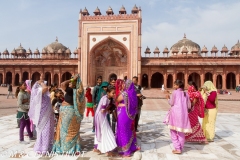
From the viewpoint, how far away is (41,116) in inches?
160

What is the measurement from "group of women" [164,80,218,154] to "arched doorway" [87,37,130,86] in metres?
23.9

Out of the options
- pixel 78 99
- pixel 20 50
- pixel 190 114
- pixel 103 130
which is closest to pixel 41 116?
pixel 78 99

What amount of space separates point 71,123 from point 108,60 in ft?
90.9

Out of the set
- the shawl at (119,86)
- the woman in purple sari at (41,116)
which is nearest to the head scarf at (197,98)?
the shawl at (119,86)

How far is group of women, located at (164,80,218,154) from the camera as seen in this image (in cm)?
420

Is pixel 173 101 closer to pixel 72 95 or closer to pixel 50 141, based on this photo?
pixel 72 95

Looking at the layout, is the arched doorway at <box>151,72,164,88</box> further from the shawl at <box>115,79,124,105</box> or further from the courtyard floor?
the shawl at <box>115,79,124,105</box>

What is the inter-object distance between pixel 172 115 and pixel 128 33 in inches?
971

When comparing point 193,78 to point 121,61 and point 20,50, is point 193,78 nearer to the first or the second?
point 121,61

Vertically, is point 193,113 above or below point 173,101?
below

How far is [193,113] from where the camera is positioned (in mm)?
5008

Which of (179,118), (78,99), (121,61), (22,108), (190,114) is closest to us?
(78,99)

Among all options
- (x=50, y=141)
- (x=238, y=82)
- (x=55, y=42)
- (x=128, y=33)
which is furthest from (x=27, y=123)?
(x=55, y=42)

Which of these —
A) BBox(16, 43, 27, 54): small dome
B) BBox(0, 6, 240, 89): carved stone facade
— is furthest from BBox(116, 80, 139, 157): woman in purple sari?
BBox(16, 43, 27, 54): small dome
